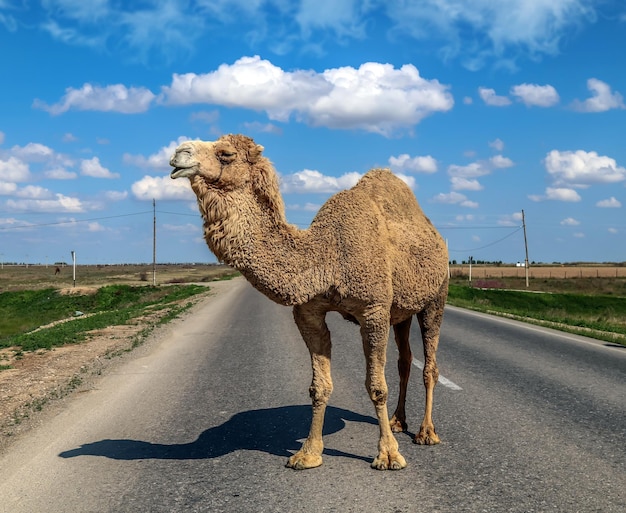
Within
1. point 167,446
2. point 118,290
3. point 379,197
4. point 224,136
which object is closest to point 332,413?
point 167,446

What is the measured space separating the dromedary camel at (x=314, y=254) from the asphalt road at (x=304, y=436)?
21.9 inches

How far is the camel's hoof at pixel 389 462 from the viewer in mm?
5078

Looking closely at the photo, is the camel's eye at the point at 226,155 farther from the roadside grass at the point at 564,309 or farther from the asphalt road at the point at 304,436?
the roadside grass at the point at 564,309

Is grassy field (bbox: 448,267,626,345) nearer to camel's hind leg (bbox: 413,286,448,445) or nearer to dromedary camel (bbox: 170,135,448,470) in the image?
camel's hind leg (bbox: 413,286,448,445)

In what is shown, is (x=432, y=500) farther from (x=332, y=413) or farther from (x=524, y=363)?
(x=524, y=363)

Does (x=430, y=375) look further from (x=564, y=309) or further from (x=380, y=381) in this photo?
(x=564, y=309)

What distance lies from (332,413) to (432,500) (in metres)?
2.83

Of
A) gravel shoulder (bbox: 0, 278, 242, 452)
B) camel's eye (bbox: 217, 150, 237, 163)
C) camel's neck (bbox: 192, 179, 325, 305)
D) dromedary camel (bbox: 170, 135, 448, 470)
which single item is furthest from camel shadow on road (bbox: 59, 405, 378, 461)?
camel's eye (bbox: 217, 150, 237, 163)

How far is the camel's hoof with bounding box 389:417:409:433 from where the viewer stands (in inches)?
251

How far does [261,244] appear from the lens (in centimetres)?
499

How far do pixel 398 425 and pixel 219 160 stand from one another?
11.0ft

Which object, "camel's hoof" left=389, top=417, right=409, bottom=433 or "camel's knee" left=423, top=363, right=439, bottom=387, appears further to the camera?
"camel's hoof" left=389, top=417, right=409, bottom=433

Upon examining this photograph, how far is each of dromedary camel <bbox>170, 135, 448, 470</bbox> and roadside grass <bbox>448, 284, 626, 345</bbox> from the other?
1076 centimetres

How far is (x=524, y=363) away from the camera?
1076 centimetres
